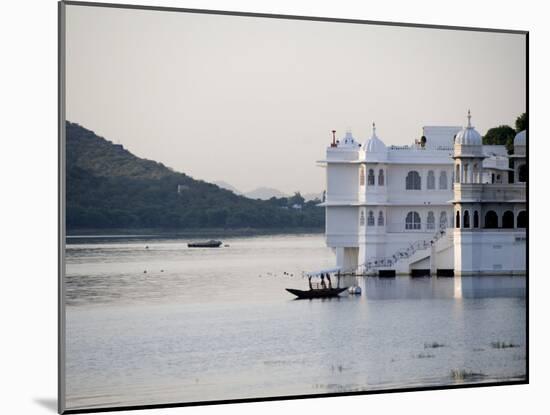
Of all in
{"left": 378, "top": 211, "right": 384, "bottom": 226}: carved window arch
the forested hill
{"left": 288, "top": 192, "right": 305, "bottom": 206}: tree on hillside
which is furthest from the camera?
{"left": 378, "top": 211, "right": 384, "bottom": 226}: carved window arch

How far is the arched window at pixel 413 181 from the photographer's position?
33.7 ft

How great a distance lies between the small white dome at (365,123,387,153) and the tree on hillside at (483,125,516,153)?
2.47 ft

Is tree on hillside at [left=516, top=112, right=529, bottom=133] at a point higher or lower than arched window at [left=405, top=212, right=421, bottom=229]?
higher

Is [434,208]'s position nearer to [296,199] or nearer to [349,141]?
[349,141]

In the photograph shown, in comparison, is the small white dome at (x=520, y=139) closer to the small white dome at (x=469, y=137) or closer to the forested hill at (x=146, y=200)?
the small white dome at (x=469, y=137)

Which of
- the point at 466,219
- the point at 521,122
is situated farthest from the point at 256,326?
the point at 521,122

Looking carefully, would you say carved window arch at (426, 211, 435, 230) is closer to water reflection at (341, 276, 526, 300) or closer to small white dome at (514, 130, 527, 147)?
water reflection at (341, 276, 526, 300)

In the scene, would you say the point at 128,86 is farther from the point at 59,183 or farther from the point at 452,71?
the point at 452,71

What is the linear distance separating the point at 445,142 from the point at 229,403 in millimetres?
2495

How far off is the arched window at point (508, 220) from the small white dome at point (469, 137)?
1.86 ft

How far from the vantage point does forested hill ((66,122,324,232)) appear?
336 inches

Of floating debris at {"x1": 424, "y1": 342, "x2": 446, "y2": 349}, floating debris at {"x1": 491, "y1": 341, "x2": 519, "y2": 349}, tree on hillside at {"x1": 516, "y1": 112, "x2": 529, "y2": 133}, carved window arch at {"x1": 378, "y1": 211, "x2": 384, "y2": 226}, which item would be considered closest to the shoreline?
carved window arch at {"x1": 378, "y1": 211, "x2": 384, "y2": 226}

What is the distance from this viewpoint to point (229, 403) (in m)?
8.84

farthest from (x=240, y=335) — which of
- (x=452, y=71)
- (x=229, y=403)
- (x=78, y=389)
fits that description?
(x=452, y=71)
